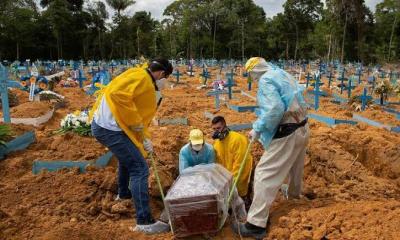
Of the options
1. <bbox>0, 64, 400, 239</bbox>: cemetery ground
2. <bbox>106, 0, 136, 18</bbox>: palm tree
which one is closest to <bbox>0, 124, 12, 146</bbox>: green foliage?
<bbox>0, 64, 400, 239</bbox>: cemetery ground

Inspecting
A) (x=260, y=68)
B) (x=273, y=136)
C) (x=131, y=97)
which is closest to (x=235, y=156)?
(x=273, y=136)

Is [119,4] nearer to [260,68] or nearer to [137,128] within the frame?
[260,68]

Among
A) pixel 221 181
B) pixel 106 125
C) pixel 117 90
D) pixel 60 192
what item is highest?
pixel 117 90

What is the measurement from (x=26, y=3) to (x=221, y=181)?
5608 centimetres

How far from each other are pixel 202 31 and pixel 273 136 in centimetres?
5732

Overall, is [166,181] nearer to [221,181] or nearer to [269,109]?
[221,181]

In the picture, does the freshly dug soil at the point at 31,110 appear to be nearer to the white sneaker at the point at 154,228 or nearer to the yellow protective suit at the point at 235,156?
the yellow protective suit at the point at 235,156

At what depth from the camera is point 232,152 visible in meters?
5.16

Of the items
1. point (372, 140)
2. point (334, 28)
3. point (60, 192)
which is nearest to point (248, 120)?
point (372, 140)

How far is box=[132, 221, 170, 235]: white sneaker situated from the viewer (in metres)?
3.86

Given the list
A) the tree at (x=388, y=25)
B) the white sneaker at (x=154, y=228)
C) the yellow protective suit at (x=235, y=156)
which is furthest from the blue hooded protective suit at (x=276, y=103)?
the tree at (x=388, y=25)

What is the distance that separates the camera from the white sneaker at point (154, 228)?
12.7 feet

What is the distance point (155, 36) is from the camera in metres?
53.9

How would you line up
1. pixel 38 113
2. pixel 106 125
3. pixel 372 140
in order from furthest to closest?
pixel 38 113 < pixel 372 140 < pixel 106 125
